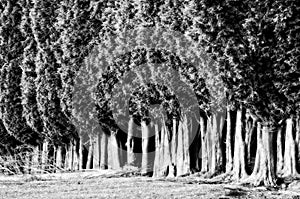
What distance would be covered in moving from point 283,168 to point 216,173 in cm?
215

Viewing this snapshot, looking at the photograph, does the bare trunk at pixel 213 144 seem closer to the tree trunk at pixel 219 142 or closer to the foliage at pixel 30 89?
the tree trunk at pixel 219 142

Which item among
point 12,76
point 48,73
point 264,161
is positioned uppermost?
point 12,76

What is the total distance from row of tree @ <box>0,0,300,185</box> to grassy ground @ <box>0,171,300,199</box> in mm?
1118

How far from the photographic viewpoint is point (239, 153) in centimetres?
1582

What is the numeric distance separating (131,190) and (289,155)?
167 inches

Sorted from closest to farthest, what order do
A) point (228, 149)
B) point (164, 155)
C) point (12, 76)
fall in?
1. point (228, 149)
2. point (164, 155)
3. point (12, 76)

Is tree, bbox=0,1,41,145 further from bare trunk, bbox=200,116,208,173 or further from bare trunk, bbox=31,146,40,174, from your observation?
bare trunk, bbox=200,116,208,173

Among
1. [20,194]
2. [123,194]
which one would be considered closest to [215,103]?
[123,194]

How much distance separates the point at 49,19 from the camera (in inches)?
826

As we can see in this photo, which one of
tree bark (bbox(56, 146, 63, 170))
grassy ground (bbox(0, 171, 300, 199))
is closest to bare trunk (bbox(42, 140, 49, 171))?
tree bark (bbox(56, 146, 63, 170))

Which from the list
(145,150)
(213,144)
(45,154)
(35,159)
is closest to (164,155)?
(145,150)

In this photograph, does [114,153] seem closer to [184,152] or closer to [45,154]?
[184,152]

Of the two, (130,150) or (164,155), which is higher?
(130,150)

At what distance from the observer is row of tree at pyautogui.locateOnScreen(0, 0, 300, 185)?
14125 millimetres
